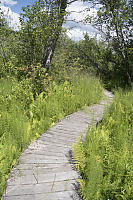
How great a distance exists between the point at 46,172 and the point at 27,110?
232 centimetres

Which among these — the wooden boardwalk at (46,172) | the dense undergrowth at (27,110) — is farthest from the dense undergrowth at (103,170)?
the dense undergrowth at (27,110)

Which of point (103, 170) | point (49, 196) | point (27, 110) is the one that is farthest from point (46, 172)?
point (27, 110)

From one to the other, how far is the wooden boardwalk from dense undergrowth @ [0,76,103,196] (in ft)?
0.54

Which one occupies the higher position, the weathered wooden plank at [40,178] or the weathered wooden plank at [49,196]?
the weathered wooden plank at [40,178]

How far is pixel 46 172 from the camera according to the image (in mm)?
2535

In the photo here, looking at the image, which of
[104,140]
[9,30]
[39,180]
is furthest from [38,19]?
[39,180]

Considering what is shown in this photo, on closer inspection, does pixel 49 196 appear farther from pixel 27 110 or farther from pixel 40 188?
pixel 27 110

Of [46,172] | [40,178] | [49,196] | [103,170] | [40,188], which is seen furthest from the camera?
[103,170]

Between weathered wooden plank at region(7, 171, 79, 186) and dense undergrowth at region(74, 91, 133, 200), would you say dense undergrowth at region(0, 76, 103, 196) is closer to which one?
weathered wooden plank at region(7, 171, 79, 186)

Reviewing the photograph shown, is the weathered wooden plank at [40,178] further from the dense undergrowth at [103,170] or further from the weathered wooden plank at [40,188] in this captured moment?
the dense undergrowth at [103,170]

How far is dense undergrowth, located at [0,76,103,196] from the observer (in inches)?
118

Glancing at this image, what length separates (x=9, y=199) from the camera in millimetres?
2072

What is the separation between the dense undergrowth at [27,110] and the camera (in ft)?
9.82

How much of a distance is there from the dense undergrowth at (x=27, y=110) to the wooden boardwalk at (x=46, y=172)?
0.16m
